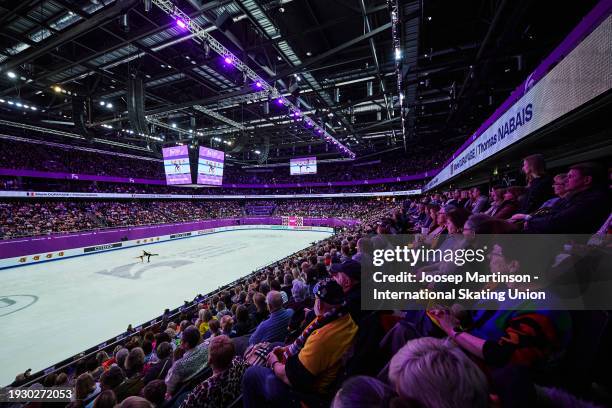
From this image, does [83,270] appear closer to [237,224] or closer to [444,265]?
[444,265]

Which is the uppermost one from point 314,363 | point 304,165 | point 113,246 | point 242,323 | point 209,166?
point 304,165

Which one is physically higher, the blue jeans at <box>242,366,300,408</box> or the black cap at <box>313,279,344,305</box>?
the black cap at <box>313,279,344,305</box>

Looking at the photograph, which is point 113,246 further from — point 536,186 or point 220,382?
point 536,186

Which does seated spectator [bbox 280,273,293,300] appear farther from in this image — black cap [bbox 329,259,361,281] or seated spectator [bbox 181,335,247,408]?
black cap [bbox 329,259,361,281]

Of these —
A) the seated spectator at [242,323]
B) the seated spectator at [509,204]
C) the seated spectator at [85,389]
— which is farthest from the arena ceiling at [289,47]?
the seated spectator at [85,389]

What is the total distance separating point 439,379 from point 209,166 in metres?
17.2

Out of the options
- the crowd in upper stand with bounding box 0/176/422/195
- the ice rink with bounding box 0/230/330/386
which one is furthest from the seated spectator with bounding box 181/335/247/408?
the crowd in upper stand with bounding box 0/176/422/195

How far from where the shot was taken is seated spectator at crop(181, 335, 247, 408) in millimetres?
1856

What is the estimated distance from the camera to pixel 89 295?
9477 mm

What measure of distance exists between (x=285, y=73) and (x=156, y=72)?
20.8ft

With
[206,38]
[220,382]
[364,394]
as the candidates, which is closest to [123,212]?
[206,38]

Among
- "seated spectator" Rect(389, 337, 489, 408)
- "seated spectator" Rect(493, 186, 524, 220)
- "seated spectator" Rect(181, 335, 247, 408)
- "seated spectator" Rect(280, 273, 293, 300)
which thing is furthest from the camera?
"seated spectator" Rect(280, 273, 293, 300)

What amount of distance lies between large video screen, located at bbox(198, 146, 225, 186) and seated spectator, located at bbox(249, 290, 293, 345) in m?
14.3

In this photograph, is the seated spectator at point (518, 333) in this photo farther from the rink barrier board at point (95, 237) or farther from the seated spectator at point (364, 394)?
the rink barrier board at point (95, 237)
